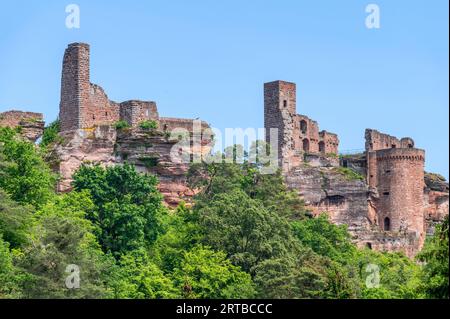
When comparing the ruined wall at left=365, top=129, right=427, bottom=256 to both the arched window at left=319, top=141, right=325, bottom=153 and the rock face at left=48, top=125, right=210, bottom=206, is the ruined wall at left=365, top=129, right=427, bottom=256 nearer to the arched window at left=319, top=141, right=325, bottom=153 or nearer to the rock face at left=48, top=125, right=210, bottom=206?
the arched window at left=319, top=141, right=325, bottom=153

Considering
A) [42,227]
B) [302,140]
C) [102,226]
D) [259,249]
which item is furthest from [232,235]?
[302,140]

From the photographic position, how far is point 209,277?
56.6 meters

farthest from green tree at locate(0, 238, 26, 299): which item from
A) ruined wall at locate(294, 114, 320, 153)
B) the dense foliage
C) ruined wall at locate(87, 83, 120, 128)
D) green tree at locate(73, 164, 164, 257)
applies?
ruined wall at locate(294, 114, 320, 153)

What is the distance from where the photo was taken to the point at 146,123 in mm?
71562

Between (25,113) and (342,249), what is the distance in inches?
640

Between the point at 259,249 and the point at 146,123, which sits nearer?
the point at 259,249

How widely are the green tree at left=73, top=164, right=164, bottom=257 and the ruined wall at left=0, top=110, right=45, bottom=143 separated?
3.77 m

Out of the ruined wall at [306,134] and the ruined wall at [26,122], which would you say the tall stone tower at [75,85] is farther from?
the ruined wall at [306,134]

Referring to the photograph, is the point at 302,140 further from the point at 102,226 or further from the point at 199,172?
the point at 102,226

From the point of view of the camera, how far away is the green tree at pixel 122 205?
61375mm

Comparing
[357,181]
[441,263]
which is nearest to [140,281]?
[441,263]

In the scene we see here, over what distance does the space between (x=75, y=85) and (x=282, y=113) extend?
14.6 m

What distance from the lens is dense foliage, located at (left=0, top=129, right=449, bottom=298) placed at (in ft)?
A: 161

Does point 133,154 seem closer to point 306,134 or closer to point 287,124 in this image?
point 287,124
